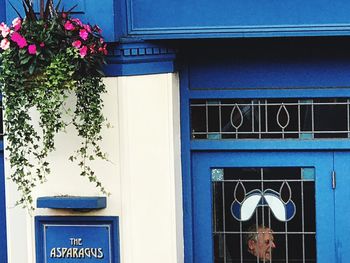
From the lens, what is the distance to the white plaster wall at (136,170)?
7.01 meters

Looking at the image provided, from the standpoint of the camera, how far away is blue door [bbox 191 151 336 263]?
738 cm

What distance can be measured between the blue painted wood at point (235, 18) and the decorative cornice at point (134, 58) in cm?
10

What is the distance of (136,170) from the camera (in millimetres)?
7051

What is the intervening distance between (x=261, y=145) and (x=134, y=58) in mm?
1118

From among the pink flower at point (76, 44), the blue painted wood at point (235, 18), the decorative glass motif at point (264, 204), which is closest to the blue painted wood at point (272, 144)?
the decorative glass motif at point (264, 204)

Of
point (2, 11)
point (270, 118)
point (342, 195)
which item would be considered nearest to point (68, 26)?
point (2, 11)

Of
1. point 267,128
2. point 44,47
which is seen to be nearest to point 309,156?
point 267,128

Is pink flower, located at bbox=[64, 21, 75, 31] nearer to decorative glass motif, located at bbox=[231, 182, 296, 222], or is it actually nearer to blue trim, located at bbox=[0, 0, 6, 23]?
blue trim, located at bbox=[0, 0, 6, 23]

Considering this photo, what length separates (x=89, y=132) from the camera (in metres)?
6.86

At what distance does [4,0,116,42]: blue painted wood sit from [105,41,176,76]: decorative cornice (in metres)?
0.10

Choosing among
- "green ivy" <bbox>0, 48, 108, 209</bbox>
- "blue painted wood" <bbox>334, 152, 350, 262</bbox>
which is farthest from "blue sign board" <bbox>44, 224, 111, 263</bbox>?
"blue painted wood" <bbox>334, 152, 350, 262</bbox>

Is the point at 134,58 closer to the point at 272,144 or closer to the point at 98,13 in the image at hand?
the point at 98,13

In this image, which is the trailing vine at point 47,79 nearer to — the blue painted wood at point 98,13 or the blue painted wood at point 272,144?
the blue painted wood at point 98,13

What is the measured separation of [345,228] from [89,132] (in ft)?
6.34
